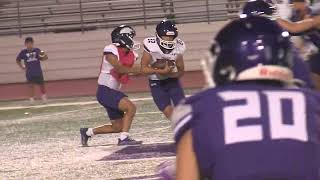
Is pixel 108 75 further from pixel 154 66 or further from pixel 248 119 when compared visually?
pixel 248 119

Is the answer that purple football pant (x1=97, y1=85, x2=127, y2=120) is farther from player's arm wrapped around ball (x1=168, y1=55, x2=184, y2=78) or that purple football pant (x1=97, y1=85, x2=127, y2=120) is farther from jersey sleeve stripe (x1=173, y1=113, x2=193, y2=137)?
jersey sleeve stripe (x1=173, y1=113, x2=193, y2=137)

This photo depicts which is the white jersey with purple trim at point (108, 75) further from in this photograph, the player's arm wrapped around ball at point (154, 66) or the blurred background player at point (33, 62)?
the blurred background player at point (33, 62)

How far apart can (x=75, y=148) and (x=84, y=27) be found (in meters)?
12.9

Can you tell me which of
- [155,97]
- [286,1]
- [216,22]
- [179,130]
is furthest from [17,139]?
[216,22]

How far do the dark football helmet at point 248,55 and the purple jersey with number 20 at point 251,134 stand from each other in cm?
4

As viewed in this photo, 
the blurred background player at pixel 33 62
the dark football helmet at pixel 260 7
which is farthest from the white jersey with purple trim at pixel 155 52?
the blurred background player at pixel 33 62

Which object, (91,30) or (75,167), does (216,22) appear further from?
(75,167)

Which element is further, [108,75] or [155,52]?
[108,75]

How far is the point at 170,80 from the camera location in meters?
8.52

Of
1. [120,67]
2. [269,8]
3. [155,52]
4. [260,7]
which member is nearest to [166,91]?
[155,52]

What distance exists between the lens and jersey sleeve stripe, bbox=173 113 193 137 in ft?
6.64

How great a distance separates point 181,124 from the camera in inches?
80.3

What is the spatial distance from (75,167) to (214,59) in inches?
206

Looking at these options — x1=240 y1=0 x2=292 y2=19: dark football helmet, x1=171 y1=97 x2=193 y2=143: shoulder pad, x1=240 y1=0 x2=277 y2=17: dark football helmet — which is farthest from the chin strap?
x1=240 y1=0 x2=277 y2=17: dark football helmet
